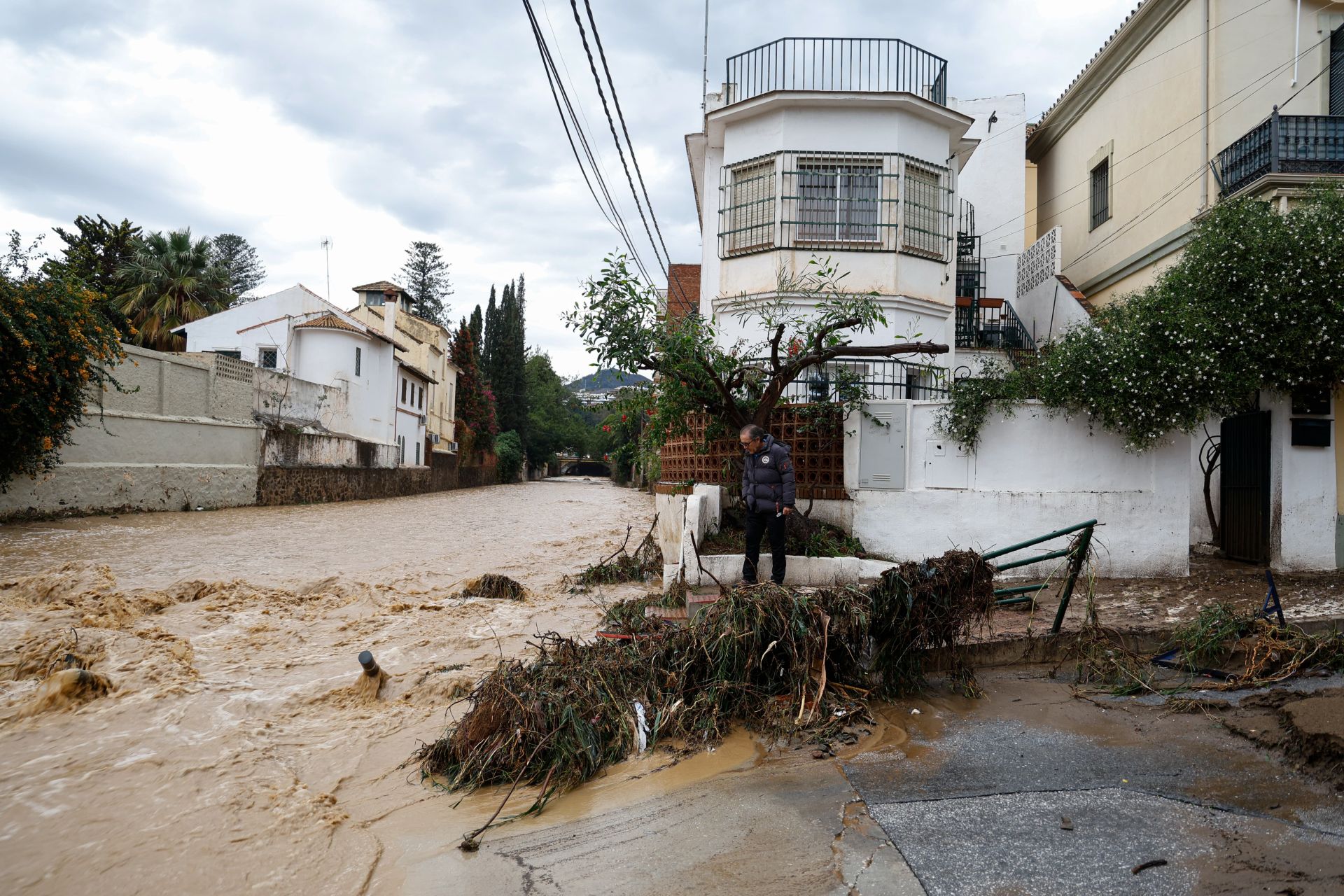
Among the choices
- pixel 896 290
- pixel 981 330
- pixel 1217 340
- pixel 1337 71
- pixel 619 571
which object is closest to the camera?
pixel 1217 340

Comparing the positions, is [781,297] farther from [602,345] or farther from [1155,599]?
[1155,599]

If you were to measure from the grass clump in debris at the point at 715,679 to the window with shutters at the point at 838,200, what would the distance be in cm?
931

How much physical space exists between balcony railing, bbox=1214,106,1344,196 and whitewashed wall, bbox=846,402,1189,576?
438 centimetres

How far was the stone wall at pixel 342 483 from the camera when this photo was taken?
23.0 m

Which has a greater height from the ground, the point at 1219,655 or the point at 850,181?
the point at 850,181

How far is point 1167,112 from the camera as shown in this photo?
1334 cm

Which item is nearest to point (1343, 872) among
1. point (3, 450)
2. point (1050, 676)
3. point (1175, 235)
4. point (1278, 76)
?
point (1050, 676)

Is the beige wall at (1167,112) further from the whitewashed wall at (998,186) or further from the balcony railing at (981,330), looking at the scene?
the balcony railing at (981,330)

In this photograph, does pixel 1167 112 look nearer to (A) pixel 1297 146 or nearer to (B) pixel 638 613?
(A) pixel 1297 146

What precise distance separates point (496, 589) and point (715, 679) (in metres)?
5.45

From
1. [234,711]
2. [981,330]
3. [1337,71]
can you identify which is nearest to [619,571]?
[234,711]

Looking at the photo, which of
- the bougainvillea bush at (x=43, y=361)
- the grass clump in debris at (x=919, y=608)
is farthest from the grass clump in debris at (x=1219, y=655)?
the bougainvillea bush at (x=43, y=361)

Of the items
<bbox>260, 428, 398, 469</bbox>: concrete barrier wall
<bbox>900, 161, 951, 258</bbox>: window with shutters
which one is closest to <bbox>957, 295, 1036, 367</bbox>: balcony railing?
<bbox>900, 161, 951, 258</bbox>: window with shutters

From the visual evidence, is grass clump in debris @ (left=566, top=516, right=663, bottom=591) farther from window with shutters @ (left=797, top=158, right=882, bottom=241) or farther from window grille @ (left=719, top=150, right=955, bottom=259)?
window with shutters @ (left=797, top=158, right=882, bottom=241)
